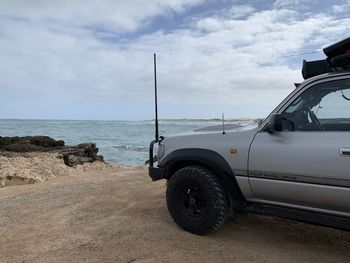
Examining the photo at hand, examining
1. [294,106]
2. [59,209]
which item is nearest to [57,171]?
[59,209]

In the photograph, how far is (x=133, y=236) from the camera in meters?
4.87

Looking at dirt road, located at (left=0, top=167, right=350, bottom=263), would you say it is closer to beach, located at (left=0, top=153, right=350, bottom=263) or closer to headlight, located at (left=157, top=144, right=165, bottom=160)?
beach, located at (left=0, top=153, right=350, bottom=263)

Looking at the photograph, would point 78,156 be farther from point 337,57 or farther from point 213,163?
point 337,57

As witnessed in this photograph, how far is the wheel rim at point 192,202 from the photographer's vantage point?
15.7 feet

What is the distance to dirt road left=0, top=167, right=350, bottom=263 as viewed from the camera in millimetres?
4258

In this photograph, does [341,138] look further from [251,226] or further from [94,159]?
[94,159]

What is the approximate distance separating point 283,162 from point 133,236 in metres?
2.03

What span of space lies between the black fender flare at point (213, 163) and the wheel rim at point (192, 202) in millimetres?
321

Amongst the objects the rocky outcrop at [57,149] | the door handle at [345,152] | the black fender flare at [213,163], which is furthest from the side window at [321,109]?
the rocky outcrop at [57,149]


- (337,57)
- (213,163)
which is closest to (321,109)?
(337,57)

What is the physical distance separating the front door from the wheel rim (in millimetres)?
709

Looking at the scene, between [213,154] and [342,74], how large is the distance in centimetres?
163

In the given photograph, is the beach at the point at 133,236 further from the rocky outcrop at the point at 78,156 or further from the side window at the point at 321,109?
the rocky outcrop at the point at 78,156

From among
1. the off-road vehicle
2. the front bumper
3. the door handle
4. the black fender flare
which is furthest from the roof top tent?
the front bumper
